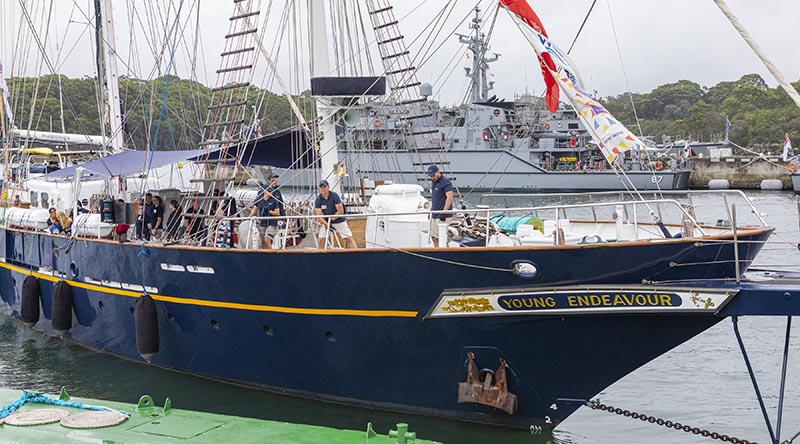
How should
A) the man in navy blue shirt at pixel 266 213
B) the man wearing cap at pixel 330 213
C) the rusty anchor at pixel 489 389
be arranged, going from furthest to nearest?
the man in navy blue shirt at pixel 266 213, the man wearing cap at pixel 330 213, the rusty anchor at pixel 489 389

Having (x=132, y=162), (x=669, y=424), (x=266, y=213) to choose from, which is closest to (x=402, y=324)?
(x=266, y=213)

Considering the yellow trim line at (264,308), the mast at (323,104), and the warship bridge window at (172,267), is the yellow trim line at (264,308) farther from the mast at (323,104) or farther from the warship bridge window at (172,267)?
the mast at (323,104)

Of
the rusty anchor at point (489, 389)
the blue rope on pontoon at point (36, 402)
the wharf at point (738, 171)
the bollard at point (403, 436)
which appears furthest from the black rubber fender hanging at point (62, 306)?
the wharf at point (738, 171)

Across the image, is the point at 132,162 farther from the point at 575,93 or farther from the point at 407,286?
the point at 575,93

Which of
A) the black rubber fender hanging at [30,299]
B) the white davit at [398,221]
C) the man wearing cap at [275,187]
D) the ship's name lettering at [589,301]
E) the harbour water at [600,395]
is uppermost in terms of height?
the man wearing cap at [275,187]

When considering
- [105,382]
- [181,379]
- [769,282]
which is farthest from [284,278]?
[769,282]

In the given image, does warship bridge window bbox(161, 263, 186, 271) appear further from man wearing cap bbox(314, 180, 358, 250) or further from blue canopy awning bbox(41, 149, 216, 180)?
blue canopy awning bbox(41, 149, 216, 180)

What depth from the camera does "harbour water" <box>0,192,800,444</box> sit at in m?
12.9

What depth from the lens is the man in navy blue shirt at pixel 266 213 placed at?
1348 centimetres

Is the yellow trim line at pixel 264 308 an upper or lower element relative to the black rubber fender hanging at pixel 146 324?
upper

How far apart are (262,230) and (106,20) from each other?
11.1m

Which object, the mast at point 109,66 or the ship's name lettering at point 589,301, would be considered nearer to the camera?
the ship's name lettering at point 589,301

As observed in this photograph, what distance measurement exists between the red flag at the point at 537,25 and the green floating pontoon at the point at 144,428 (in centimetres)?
512

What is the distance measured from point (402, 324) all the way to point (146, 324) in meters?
5.12
